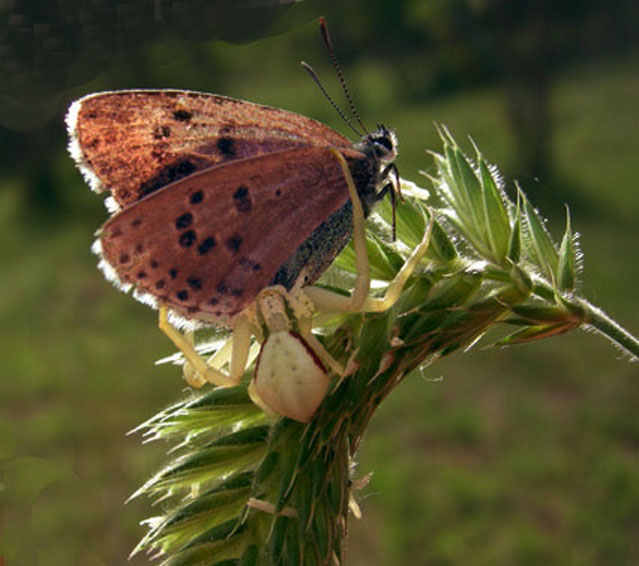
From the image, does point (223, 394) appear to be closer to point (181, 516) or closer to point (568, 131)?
point (181, 516)

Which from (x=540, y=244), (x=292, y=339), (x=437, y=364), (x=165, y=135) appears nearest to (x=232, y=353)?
(x=292, y=339)

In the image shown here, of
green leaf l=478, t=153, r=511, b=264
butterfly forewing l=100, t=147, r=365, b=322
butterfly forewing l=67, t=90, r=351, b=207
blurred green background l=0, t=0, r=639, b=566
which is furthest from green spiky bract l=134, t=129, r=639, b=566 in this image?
blurred green background l=0, t=0, r=639, b=566

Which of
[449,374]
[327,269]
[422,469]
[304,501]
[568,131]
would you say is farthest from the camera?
[568,131]

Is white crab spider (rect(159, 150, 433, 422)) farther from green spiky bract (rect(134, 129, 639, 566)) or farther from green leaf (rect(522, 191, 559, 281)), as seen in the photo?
green leaf (rect(522, 191, 559, 281))

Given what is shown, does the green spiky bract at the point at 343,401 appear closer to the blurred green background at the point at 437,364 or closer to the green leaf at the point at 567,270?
the green leaf at the point at 567,270

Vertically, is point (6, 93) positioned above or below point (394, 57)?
above

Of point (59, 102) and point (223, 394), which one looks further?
point (59, 102)

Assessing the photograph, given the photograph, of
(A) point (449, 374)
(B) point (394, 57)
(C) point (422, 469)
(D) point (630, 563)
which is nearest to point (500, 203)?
(D) point (630, 563)
